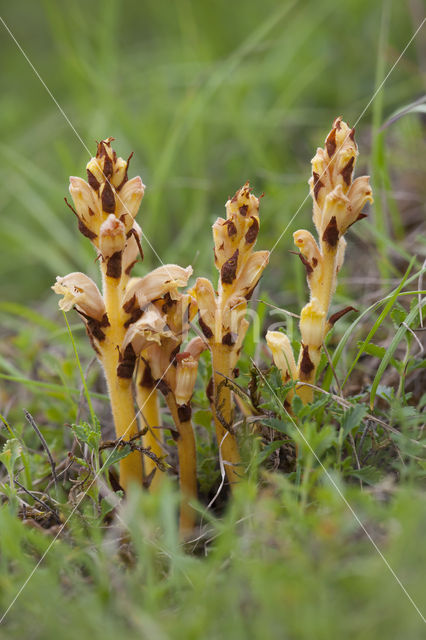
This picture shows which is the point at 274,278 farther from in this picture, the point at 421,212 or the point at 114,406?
the point at 114,406

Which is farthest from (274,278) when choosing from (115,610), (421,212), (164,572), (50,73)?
(50,73)

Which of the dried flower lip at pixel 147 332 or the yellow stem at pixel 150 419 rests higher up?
the dried flower lip at pixel 147 332

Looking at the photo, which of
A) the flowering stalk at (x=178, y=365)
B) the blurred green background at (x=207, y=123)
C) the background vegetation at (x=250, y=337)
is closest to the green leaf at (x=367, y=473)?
the background vegetation at (x=250, y=337)

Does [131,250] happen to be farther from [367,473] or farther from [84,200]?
[367,473]

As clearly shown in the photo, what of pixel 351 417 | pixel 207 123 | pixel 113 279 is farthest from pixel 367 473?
pixel 207 123

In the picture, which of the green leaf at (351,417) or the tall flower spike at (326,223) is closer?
the green leaf at (351,417)

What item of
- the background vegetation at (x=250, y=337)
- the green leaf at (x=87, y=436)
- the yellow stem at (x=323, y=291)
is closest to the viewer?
the background vegetation at (x=250, y=337)

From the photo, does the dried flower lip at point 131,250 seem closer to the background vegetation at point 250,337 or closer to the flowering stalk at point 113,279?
the flowering stalk at point 113,279
